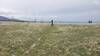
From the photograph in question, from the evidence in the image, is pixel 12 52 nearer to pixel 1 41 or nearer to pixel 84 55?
pixel 1 41

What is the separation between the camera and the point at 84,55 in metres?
22.7

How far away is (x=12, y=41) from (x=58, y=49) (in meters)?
8.18

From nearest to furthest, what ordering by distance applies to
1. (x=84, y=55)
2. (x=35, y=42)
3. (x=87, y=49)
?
1. (x=84, y=55)
2. (x=87, y=49)
3. (x=35, y=42)

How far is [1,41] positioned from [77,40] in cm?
1131

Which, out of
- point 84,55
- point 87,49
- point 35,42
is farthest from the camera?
point 35,42

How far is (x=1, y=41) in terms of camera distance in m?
29.7

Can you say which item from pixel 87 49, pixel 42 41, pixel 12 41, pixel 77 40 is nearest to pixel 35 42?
pixel 42 41

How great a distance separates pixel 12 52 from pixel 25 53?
1.99 meters

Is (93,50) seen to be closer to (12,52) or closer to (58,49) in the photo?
(58,49)

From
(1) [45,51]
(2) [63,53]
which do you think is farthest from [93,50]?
(1) [45,51]

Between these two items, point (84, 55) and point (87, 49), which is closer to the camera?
point (84, 55)

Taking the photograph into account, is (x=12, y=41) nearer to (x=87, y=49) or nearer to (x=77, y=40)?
(x=77, y=40)

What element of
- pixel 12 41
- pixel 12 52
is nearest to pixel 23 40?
pixel 12 41

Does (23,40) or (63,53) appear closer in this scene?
→ (63,53)
